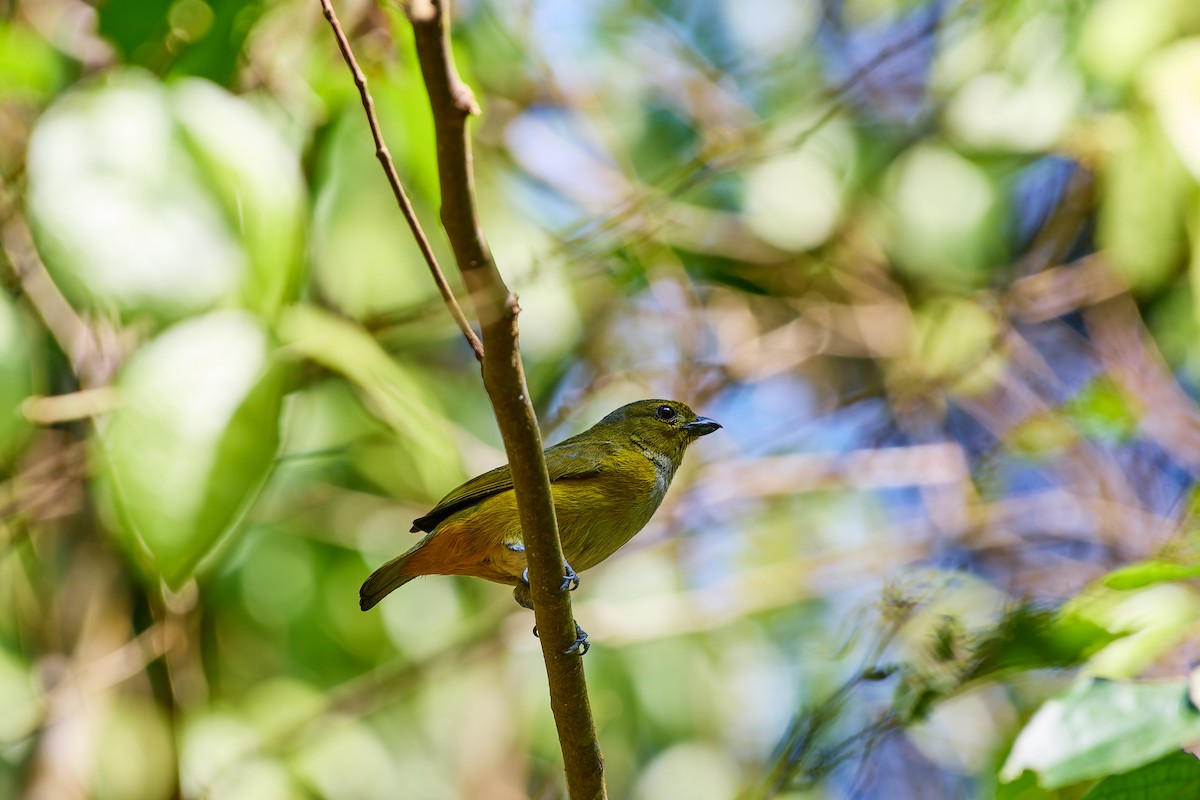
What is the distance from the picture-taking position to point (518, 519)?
10.2 ft

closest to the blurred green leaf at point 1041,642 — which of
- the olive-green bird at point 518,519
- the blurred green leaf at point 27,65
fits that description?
the olive-green bird at point 518,519

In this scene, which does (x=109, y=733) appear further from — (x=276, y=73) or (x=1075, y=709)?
(x=1075, y=709)

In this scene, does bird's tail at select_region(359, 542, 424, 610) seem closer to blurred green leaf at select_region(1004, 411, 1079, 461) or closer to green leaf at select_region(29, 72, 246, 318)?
green leaf at select_region(29, 72, 246, 318)

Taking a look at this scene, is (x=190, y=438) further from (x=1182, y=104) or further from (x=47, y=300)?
(x=1182, y=104)

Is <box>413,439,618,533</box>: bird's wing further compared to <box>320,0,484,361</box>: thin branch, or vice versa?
<box>413,439,618,533</box>: bird's wing

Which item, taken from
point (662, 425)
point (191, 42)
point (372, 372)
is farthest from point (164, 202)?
point (662, 425)

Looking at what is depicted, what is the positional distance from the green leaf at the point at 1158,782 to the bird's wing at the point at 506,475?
1521mm

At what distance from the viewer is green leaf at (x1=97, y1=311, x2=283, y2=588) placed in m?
2.28

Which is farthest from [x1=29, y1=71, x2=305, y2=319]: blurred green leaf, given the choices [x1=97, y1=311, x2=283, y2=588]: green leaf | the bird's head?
the bird's head

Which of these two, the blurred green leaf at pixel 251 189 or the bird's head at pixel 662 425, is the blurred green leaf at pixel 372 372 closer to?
the blurred green leaf at pixel 251 189

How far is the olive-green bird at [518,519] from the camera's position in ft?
10.4

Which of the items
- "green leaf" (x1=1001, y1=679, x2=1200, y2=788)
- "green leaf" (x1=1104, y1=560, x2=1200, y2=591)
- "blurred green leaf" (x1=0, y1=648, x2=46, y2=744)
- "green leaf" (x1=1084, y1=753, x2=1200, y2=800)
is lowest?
"blurred green leaf" (x1=0, y1=648, x2=46, y2=744)

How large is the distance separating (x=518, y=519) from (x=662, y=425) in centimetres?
106

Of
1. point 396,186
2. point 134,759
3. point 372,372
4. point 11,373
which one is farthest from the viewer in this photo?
point 134,759
